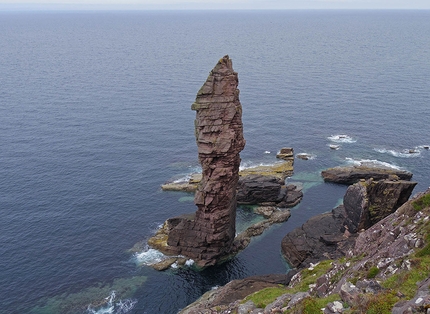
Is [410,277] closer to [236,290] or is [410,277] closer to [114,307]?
[236,290]

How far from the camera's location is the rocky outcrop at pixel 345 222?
7788cm

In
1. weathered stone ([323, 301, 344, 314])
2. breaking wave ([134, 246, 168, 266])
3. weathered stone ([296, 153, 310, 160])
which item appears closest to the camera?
weathered stone ([323, 301, 344, 314])

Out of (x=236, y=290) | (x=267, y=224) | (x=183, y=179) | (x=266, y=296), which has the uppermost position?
(x=266, y=296)

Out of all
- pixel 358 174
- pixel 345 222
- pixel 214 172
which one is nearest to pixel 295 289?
pixel 214 172

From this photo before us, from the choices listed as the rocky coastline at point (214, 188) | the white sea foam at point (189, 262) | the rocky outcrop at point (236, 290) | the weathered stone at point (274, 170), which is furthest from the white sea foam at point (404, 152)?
the white sea foam at point (189, 262)

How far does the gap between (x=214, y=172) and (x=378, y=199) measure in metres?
30.0

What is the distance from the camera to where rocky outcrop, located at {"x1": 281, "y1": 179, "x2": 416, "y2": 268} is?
77.9 metres

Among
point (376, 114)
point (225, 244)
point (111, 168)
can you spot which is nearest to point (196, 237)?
point (225, 244)

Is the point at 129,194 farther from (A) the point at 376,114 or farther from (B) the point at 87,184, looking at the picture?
(A) the point at 376,114

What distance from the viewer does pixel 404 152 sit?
136875 mm

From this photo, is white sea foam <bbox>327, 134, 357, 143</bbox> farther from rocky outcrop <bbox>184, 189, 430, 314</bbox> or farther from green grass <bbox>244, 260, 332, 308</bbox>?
rocky outcrop <bbox>184, 189, 430, 314</bbox>

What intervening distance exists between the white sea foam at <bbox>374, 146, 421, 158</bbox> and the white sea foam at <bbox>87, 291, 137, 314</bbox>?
94142mm

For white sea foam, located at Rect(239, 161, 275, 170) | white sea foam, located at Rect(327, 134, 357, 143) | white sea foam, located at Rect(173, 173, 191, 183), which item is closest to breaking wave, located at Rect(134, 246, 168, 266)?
white sea foam, located at Rect(173, 173, 191, 183)

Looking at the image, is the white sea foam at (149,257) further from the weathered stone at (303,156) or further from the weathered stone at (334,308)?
the weathered stone at (303,156)
